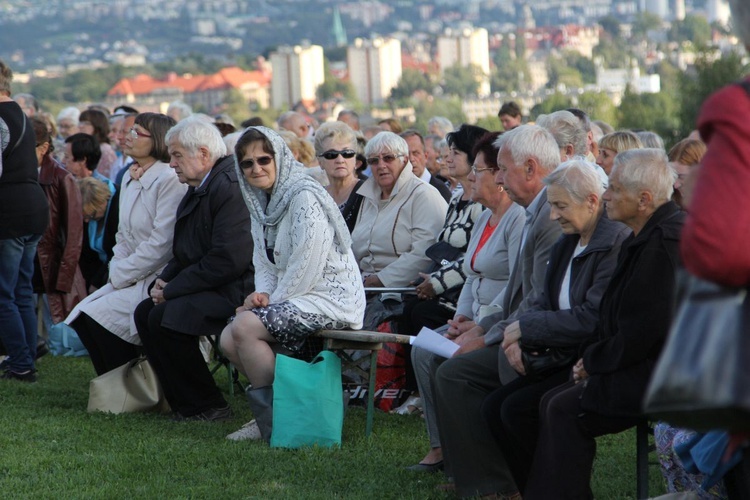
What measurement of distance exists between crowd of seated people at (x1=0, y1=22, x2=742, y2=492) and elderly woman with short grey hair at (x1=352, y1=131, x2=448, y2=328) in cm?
1

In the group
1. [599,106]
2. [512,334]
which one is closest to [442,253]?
[512,334]

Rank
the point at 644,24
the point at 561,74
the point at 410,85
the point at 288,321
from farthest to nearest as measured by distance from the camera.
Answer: the point at 644,24
the point at 561,74
the point at 410,85
the point at 288,321

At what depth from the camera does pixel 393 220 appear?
241 inches

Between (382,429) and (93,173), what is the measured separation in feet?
13.7

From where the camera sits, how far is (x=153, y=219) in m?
6.01

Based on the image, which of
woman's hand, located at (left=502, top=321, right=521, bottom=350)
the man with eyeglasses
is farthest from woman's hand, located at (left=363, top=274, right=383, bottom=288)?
woman's hand, located at (left=502, top=321, right=521, bottom=350)

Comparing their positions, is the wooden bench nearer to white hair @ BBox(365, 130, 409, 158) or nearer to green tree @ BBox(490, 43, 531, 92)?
white hair @ BBox(365, 130, 409, 158)

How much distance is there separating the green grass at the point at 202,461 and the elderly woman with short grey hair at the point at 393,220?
766 mm

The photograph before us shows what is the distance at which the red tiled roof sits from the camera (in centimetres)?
13638

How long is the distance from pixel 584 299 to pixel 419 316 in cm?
177

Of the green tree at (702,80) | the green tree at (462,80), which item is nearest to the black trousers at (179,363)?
the green tree at (702,80)

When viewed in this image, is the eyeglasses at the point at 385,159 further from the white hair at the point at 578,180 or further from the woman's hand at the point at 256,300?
the white hair at the point at 578,180

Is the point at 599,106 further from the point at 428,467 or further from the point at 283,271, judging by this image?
the point at 428,467

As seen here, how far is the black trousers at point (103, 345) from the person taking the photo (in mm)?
6062
